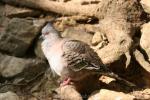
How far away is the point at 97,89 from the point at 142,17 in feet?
3.79

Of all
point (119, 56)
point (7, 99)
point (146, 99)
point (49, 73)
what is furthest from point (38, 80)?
point (146, 99)

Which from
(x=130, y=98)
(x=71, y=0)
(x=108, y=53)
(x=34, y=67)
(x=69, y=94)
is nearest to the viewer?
(x=130, y=98)

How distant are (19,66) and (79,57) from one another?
949mm

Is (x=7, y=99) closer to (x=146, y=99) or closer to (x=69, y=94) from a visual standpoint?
(x=69, y=94)

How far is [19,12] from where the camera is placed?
5.94 metres

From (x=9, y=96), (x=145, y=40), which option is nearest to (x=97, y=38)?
(x=145, y=40)

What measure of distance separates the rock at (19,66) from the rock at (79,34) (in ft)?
1.59

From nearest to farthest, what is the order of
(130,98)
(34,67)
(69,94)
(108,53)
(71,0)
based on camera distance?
(130,98) → (69,94) → (108,53) → (34,67) → (71,0)

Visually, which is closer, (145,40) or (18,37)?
(145,40)

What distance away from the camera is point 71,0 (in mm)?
6000

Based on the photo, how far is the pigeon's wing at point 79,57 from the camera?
4488 mm

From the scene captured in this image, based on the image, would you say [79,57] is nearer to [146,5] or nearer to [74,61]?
[74,61]

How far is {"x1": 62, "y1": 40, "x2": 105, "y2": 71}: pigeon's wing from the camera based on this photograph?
4.49 meters

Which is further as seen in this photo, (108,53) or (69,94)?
(108,53)
